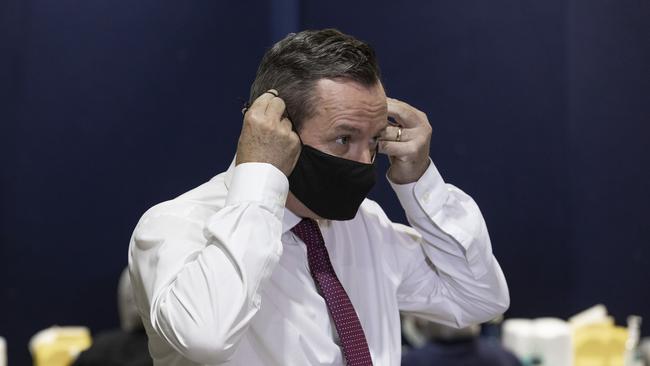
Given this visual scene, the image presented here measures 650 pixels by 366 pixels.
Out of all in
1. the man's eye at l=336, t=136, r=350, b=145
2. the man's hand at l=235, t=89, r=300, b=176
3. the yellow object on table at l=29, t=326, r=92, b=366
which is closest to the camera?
the man's hand at l=235, t=89, r=300, b=176

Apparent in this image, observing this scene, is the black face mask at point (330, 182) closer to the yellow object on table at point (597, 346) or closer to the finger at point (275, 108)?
the finger at point (275, 108)

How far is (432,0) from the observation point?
4328 millimetres

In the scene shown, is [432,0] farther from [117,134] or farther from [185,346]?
[185,346]

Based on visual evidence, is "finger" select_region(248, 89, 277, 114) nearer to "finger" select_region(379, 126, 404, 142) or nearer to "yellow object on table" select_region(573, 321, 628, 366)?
"finger" select_region(379, 126, 404, 142)

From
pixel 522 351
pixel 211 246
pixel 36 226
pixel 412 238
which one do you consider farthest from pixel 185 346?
pixel 36 226

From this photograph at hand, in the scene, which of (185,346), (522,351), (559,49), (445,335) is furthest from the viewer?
(559,49)

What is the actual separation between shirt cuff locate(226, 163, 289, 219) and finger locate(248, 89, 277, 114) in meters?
0.08

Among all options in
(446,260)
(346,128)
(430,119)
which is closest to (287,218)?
(346,128)

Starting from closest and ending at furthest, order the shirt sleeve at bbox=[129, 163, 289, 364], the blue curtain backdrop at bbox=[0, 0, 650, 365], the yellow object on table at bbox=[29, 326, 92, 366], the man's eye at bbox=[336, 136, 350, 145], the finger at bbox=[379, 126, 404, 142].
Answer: the shirt sleeve at bbox=[129, 163, 289, 364], the man's eye at bbox=[336, 136, 350, 145], the finger at bbox=[379, 126, 404, 142], the yellow object on table at bbox=[29, 326, 92, 366], the blue curtain backdrop at bbox=[0, 0, 650, 365]

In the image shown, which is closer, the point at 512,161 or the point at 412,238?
the point at 412,238

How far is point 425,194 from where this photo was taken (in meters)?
1.70

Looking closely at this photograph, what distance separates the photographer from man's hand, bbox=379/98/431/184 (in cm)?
166

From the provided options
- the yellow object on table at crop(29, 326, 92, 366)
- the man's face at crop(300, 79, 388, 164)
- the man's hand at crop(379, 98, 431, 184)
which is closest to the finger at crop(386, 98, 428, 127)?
the man's hand at crop(379, 98, 431, 184)

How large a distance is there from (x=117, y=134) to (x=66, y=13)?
52cm
